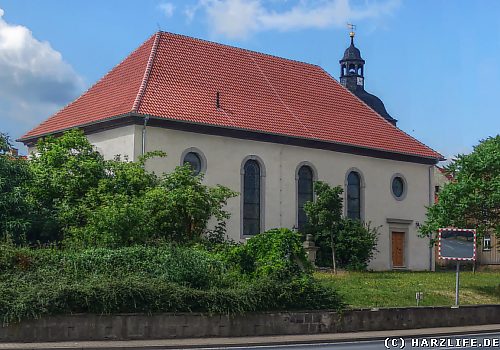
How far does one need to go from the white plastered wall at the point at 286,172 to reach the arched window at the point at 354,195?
38 centimetres

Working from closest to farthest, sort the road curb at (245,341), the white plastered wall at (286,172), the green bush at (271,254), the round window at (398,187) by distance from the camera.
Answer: the road curb at (245,341)
the green bush at (271,254)
the white plastered wall at (286,172)
the round window at (398,187)

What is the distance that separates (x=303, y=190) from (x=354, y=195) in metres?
3.77

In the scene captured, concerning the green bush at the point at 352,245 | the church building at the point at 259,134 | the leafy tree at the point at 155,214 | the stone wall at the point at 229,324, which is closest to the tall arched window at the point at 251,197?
the church building at the point at 259,134

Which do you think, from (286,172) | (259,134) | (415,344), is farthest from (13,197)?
A: (286,172)

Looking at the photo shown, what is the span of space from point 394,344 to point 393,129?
29.1 meters

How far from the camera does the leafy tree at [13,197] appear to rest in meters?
25.6

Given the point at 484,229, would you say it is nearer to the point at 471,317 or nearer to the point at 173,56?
the point at 471,317

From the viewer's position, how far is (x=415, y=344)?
18.2 meters

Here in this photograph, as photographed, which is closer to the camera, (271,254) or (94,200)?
(271,254)

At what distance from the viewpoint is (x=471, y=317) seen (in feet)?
76.8

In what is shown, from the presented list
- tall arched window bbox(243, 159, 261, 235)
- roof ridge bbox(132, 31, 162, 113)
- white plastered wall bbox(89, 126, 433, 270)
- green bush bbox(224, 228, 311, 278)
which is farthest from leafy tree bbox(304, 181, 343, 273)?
green bush bbox(224, 228, 311, 278)

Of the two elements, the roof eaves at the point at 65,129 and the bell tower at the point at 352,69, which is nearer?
the roof eaves at the point at 65,129

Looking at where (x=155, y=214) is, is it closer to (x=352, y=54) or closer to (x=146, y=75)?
(x=146, y=75)

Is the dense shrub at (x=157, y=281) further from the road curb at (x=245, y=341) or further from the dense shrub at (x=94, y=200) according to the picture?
the dense shrub at (x=94, y=200)
